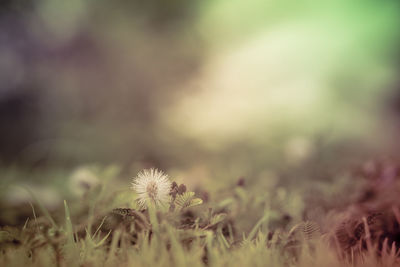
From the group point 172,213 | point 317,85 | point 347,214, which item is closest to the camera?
point 172,213

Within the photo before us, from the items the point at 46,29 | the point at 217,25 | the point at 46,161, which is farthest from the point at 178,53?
the point at 46,161

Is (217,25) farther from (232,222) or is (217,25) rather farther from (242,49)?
(232,222)

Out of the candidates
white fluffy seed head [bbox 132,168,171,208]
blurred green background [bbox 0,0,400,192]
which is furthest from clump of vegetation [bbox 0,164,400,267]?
blurred green background [bbox 0,0,400,192]

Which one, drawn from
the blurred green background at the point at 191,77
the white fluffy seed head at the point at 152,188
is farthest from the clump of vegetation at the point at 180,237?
the blurred green background at the point at 191,77

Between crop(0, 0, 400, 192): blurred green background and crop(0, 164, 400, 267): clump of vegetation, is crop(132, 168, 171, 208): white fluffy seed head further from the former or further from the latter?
crop(0, 0, 400, 192): blurred green background

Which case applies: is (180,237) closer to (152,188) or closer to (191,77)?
(152,188)

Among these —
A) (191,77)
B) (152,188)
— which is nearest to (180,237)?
(152,188)
